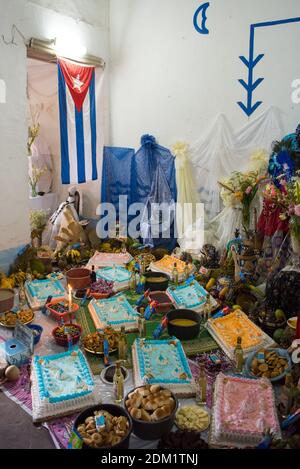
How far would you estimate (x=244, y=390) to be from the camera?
343 cm

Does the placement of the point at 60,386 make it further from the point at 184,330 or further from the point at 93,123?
the point at 93,123

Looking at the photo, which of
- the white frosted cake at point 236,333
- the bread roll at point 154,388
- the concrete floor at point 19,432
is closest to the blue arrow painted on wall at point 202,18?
the white frosted cake at point 236,333

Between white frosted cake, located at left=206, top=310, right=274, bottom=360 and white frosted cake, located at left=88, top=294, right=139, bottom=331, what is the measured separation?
855mm

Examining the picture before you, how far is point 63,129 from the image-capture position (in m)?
6.80

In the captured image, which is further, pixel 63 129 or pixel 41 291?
pixel 63 129

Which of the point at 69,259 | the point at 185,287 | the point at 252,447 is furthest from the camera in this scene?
the point at 69,259

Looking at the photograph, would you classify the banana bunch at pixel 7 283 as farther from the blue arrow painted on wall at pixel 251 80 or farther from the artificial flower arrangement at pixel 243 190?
the blue arrow painted on wall at pixel 251 80

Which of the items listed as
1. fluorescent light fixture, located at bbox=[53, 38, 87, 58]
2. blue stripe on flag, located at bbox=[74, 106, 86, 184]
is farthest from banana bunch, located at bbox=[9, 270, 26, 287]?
fluorescent light fixture, located at bbox=[53, 38, 87, 58]

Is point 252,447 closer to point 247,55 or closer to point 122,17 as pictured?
point 247,55

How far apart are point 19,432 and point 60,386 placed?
45 cm

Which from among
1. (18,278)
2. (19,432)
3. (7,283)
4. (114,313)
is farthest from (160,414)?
(18,278)

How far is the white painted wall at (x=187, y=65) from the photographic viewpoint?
612 centimetres
